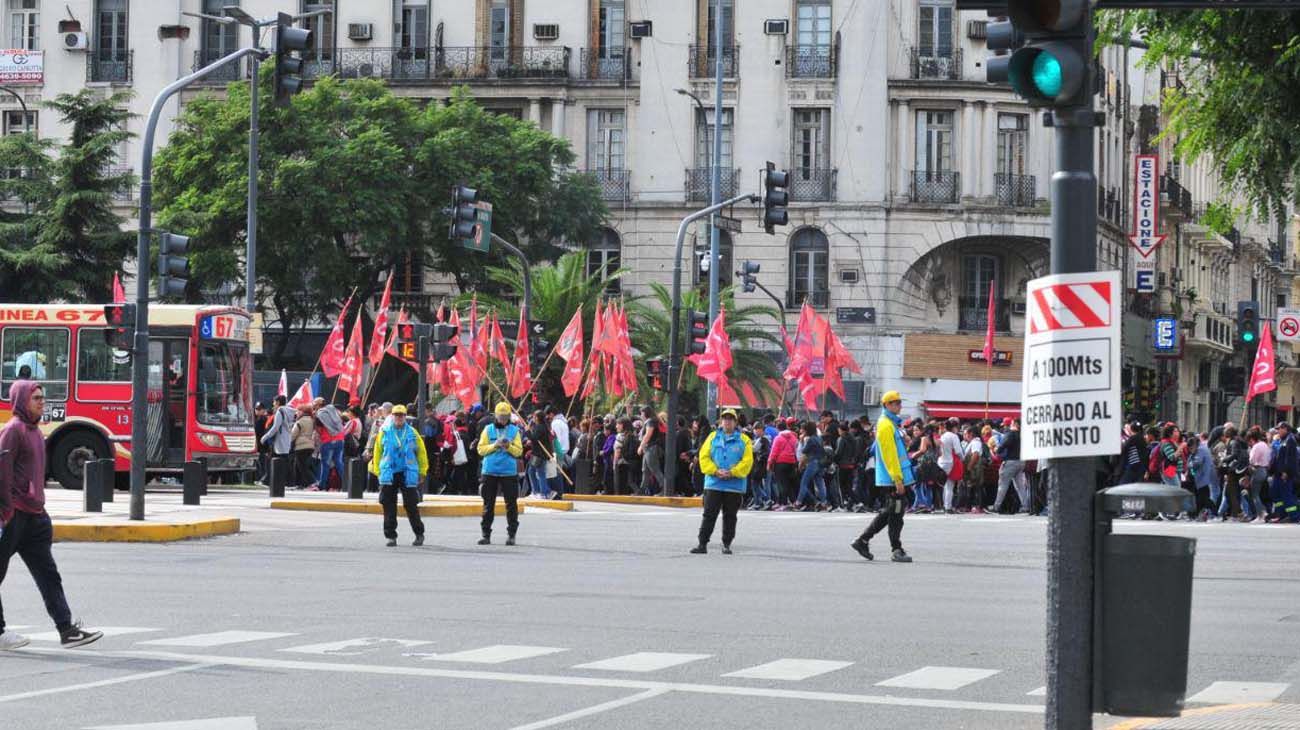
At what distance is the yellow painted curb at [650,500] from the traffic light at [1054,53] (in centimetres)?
2908

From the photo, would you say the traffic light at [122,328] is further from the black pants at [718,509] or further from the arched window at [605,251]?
the arched window at [605,251]

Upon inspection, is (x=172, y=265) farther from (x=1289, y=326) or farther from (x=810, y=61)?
(x=810, y=61)

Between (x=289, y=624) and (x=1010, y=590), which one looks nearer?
(x=289, y=624)

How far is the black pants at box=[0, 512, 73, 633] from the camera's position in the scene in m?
13.4

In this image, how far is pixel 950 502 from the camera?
36156 millimetres

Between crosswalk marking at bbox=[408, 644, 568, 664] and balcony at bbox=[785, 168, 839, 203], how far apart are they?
1765 inches

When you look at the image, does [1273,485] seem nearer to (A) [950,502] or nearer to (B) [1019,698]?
(A) [950,502]

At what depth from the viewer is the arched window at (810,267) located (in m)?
58.2

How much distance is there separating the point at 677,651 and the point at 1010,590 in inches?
241

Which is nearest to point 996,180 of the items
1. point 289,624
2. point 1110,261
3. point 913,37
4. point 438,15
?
point 913,37

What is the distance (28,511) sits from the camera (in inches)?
537

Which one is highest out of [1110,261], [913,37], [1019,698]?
[913,37]

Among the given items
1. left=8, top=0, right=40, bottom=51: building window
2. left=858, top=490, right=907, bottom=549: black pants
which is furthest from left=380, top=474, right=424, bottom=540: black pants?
left=8, top=0, right=40, bottom=51: building window

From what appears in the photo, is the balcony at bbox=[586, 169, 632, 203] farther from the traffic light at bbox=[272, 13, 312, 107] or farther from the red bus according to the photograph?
the traffic light at bbox=[272, 13, 312, 107]
